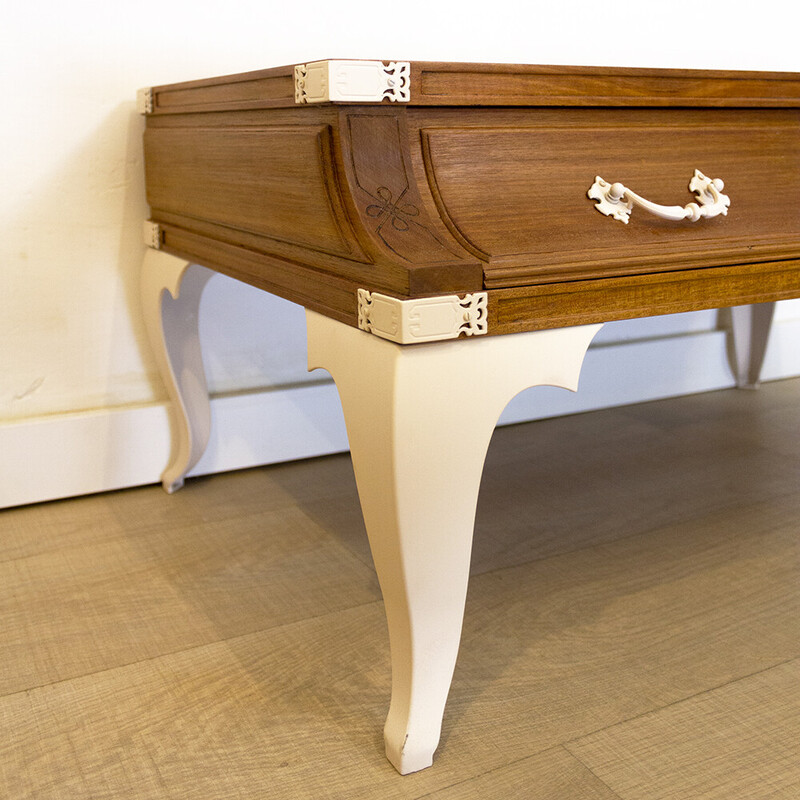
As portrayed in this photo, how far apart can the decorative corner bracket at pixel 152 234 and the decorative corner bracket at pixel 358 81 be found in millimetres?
641

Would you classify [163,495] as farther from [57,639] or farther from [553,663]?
[553,663]

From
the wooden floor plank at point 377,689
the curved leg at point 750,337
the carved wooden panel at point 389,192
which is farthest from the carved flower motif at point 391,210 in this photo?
the curved leg at point 750,337

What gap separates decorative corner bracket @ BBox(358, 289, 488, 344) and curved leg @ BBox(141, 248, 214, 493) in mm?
690

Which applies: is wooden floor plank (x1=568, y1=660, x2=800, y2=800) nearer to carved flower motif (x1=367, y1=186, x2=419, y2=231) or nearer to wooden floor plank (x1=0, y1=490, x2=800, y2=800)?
wooden floor plank (x1=0, y1=490, x2=800, y2=800)

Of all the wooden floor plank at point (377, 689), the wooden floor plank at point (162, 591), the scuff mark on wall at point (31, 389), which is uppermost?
the scuff mark on wall at point (31, 389)

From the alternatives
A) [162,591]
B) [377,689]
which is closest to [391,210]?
[377,689]

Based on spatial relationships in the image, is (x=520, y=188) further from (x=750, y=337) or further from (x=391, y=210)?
(x=750, y=337)

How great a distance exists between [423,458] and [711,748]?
1.33 ft

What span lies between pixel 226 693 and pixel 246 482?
0.63m

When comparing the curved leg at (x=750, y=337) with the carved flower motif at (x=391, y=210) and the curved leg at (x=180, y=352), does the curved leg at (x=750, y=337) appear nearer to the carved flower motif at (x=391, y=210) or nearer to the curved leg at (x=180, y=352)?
the curved leg at (x=180, y=352)

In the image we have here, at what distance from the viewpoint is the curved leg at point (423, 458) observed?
763 millimetres

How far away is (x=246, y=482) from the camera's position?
5.17 ft

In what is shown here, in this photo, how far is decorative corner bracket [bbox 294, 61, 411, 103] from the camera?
2.53 feet

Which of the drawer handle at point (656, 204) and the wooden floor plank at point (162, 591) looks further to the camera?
the wooden floor plank at point (162, 591)
